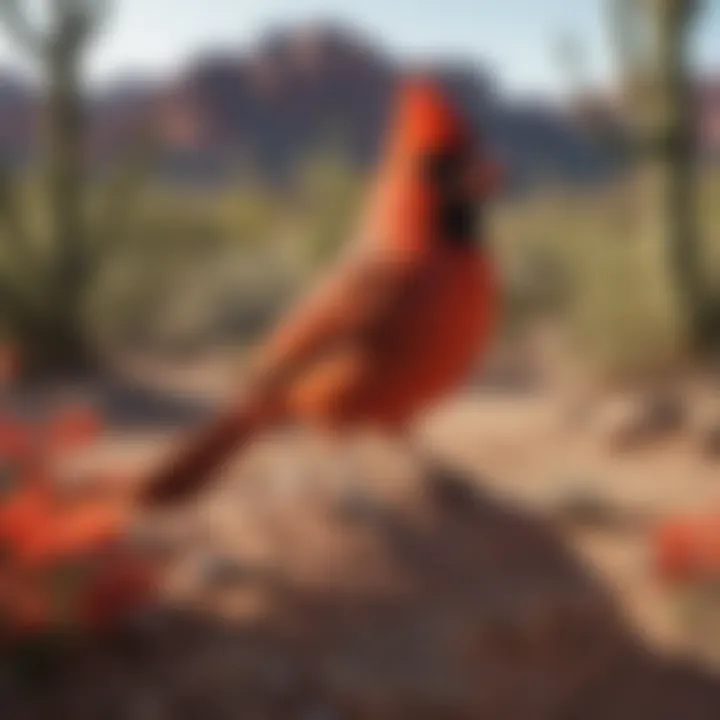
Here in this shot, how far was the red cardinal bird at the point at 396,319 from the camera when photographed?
3.48ft

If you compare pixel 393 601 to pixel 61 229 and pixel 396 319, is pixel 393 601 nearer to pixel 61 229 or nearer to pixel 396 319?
pixel 396 319

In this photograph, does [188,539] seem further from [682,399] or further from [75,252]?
[682,399]

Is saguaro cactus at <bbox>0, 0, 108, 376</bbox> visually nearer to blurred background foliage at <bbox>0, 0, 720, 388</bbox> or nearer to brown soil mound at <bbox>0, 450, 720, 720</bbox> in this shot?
blurred background foliage at <bbox>0, 0, 720, 388</bbox>

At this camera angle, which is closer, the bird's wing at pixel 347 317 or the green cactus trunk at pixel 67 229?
the bird's wing at pixel 347 317

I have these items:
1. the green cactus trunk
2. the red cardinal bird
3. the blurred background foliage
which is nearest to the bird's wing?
Answer: the red cardinal bird

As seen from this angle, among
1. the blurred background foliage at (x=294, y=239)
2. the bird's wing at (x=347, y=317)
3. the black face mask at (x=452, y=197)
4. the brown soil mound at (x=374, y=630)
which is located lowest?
the brown soil mound at (x=374, y=630)

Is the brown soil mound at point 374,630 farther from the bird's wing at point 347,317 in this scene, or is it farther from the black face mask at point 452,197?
the black face mask at point 452,197

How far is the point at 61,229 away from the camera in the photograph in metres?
1.45

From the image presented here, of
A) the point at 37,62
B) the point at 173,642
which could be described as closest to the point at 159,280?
the point at 37,62

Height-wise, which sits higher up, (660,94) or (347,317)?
(660,94)

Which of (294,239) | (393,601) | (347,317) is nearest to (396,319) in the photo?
(347,317)

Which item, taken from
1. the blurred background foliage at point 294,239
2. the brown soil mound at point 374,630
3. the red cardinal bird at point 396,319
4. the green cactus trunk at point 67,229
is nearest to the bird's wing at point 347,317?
the red cardinal bird at point 396,319

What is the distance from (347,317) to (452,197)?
137 mm

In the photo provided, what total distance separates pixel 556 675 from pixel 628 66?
688 millimetres
